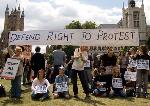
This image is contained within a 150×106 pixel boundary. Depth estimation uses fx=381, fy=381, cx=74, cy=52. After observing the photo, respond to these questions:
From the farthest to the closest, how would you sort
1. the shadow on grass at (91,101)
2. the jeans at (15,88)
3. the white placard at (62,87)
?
the white placard at (62,87), the jeans at (15,88), the shadow on grass at (91,101)

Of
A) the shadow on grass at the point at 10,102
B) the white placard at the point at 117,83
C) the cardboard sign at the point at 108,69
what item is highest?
the cardboard sign at the point at 108,69

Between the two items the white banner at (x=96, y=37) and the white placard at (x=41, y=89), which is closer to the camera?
the white placard at (x=41, y=89)

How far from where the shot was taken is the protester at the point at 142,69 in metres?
→ 16.2

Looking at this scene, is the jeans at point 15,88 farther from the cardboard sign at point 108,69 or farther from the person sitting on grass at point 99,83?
the cardboard sign at point 108,69

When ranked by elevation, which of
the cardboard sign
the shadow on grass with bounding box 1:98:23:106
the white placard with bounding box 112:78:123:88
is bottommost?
the shadow on grass with bounding box 1:98:23:106

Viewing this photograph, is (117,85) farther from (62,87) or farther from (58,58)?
(58,58)

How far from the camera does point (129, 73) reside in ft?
58.0

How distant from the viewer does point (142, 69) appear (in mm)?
16391

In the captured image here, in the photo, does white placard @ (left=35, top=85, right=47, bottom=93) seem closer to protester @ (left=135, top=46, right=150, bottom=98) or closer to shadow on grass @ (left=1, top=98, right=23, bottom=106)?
shadow on grass @ (left=1, top=98, right=23, bottom=106)

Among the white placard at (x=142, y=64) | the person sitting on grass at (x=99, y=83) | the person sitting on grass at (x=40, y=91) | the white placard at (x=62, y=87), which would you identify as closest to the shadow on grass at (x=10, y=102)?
the person sitting on grass at (x=40, y=91)

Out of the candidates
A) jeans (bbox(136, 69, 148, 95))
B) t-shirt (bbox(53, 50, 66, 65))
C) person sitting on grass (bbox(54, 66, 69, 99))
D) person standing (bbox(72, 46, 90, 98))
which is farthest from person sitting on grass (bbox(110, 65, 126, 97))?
t-shirt (bbox(53, 50, 66, 65))

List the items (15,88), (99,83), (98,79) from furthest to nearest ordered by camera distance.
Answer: (98,79) < (99,83) < (15,88)

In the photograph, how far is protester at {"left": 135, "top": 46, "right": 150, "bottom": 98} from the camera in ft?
53.2

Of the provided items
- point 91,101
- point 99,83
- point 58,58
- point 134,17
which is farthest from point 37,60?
point 134,17
